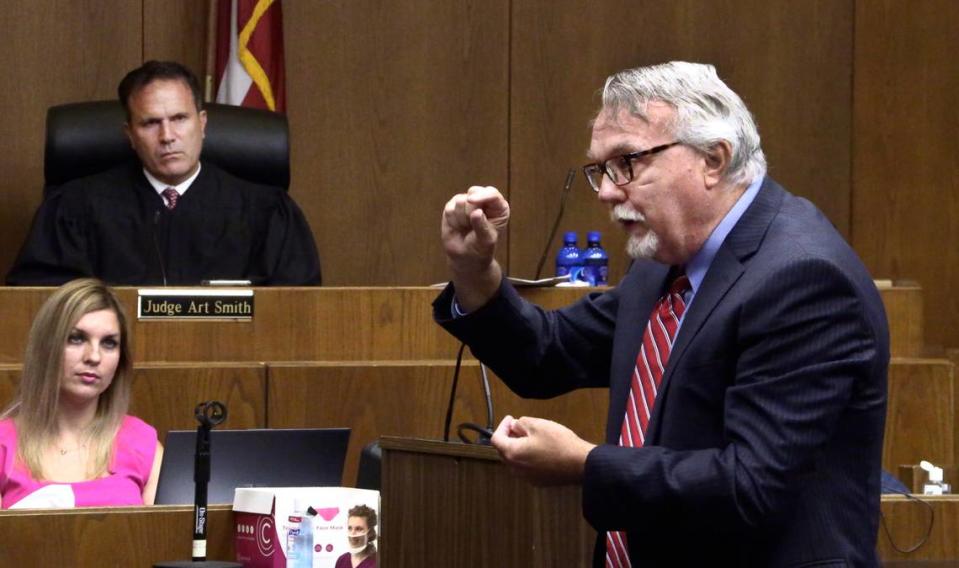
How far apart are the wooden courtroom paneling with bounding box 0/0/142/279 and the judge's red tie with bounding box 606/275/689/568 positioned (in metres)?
4.82

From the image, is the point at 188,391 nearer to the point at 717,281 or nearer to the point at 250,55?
the point at 717,281

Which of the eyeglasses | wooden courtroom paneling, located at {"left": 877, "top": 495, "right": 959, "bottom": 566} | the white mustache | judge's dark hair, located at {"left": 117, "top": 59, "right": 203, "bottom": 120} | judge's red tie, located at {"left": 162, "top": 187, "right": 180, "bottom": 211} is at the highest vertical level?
judge's dark hair, located at {"left": 117, "top": 59, "right": 203, "bottom": 120}

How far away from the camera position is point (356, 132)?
666cm

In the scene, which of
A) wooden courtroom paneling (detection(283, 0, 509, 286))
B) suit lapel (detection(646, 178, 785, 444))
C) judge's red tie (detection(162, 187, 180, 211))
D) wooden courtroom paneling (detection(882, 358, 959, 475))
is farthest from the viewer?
wooden courtroom paneling (detection(283, 0, 509, 286))

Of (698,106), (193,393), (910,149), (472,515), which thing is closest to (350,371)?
(193,393)

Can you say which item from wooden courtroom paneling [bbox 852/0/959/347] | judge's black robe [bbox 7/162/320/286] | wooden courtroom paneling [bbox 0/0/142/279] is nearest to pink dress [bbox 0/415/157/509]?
judge's black robe [bbox 7/162/320/286]

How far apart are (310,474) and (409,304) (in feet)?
4.40

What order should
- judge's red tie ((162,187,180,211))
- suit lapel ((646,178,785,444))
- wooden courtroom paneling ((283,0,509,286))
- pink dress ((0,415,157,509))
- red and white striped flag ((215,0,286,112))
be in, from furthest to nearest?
1. wooden courtroom paneling ((283,0,509,286))
2. red and white striped flag ((215,0,286,112))
3. judge's red tie ((162,187,180,211))
4. pink dress ((0,415,157,509))
5. suit lapel ((646,178,785,444))

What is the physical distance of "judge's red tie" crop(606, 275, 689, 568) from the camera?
200cm

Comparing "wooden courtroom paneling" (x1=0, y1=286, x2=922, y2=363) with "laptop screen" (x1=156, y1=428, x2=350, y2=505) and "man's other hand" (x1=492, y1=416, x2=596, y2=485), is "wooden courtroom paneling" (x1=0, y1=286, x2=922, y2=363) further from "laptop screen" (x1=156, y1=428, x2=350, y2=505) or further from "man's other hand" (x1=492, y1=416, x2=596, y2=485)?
"man's other hand" (x1=492, y1=416, x2=596, y2=485)

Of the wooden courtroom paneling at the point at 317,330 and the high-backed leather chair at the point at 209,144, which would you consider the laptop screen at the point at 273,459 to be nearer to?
the wooden courtroom paneling at the point at 317,330

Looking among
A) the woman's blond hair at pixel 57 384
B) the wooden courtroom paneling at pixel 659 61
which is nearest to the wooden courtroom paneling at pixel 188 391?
the woman's blond hair at pixel 57 384

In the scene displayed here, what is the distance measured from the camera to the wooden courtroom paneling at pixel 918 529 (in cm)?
284

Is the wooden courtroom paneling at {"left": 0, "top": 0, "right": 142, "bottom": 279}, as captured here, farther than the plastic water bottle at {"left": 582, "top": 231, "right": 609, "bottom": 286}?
Yes
